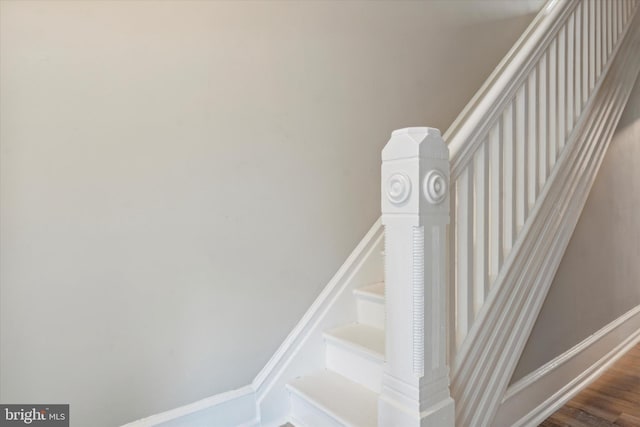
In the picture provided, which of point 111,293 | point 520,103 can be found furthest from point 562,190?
point 111,293

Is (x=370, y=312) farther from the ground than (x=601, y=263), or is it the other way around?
(x=601, y=263)

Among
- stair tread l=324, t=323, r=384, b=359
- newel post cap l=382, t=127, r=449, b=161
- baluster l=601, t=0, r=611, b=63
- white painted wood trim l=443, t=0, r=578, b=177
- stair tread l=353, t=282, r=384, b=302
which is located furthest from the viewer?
baluster l=601, t=0, r=611, b=63

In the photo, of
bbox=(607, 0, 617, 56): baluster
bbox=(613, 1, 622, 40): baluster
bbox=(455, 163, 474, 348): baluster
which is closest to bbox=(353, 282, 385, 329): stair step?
bbox=(455, 163, 474, 348): baluster

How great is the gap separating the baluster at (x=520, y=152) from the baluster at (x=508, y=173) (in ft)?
0.10

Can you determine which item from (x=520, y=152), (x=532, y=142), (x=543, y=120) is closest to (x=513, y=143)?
(x=520, y=152)

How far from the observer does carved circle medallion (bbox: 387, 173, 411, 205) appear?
3.19 ft

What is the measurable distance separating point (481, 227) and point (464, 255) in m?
0.13

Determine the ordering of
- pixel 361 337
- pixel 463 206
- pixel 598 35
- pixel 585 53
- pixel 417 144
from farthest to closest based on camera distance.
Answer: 1. pixel 598 35
2. pixel 585 53
3. pixel 361 337
4. pixel 463 206
5. pixel 417 144

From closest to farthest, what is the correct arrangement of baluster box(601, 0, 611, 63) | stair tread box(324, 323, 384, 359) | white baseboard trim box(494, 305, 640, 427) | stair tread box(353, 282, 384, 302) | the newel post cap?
the newel post cap, stair tread box(324, 323, 384, 359), white baseboard trim box(494, 305, 640, 427), stair tread box(353, 282, 384, 302), baluster box(601, 0, 611, 63)

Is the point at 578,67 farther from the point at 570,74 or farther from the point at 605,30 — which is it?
the point at 605,30

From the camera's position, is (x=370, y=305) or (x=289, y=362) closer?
(x=289, y=362)

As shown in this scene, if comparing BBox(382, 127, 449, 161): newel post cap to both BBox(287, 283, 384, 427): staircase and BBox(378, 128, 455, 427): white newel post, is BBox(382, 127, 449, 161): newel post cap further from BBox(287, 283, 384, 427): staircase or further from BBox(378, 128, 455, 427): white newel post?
BBox(287, 283, 384, 427): staircase

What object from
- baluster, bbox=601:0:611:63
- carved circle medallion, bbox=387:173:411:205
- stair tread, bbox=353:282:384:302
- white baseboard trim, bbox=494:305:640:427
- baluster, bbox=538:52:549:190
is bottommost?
white baseboard trim, bbox=494:305:640:427

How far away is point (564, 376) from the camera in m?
1.71
